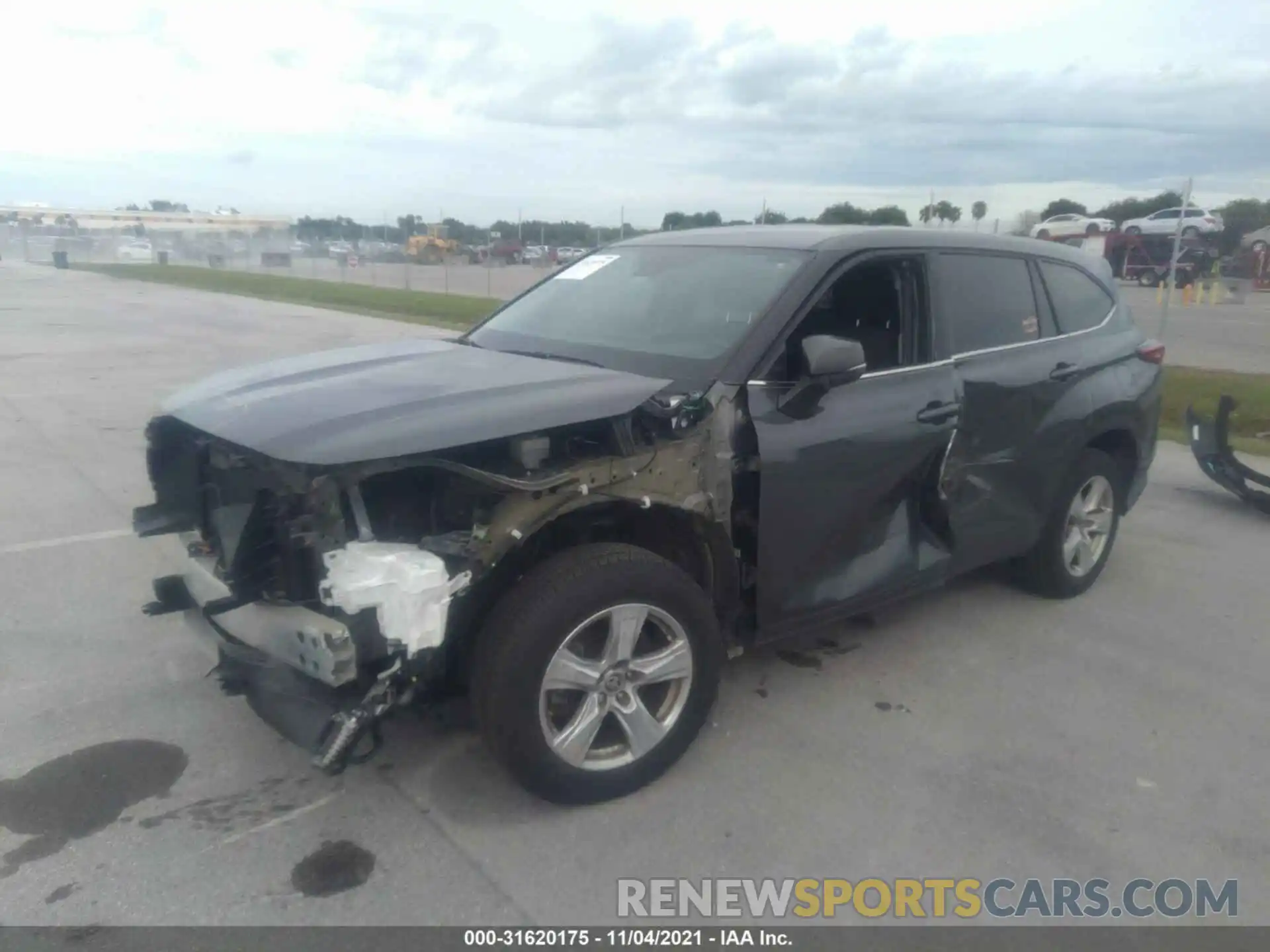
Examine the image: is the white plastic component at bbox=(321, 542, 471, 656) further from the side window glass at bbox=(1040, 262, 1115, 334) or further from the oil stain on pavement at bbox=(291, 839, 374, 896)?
the side window glass at bbox=(1040, 262, 1115, 334)

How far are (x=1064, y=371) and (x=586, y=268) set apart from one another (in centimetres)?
232

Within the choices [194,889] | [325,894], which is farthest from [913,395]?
[194,889]

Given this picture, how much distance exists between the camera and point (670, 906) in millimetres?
2898

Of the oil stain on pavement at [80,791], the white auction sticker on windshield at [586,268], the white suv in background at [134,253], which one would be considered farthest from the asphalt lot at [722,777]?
the white suv in background at [134,253]

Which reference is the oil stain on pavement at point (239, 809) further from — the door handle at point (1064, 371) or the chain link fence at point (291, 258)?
the chain link fence at point (291, 258)

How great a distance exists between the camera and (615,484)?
330cm

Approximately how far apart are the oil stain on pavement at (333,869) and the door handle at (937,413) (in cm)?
259

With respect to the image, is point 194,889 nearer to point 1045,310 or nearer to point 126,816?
point 126,816

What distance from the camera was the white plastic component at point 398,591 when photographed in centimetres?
283

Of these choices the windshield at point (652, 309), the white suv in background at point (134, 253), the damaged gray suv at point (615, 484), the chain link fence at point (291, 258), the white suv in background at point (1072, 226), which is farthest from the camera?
the white suv in background at point (134, 253)

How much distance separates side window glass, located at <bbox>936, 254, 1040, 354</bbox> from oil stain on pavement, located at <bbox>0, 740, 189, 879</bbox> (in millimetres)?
3491

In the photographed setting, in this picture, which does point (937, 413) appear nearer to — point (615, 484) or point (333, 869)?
point (615, 484)

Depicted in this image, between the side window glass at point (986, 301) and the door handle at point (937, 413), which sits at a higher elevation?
the side window glass at point (986, 301)

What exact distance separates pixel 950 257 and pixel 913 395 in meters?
0.80
